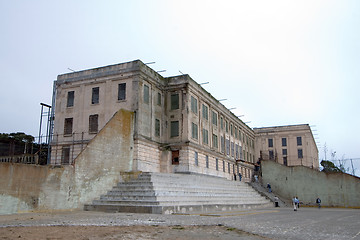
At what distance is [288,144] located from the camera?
6400 cm

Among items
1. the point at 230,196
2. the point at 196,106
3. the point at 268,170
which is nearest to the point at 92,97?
the point at 196,106

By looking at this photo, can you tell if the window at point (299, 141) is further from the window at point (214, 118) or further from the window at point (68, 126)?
the window at point (68, 126)

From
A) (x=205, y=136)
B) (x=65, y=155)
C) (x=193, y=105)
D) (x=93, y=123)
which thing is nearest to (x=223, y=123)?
(x=205, y=136)

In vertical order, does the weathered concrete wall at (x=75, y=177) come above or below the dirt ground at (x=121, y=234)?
above

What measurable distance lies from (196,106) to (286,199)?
51.0ft

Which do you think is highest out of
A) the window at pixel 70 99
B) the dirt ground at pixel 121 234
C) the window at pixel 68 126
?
the window at pixel 70 99

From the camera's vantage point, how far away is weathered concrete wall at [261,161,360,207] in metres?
35.3

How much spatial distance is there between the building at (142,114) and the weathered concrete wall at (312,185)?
9.10 m

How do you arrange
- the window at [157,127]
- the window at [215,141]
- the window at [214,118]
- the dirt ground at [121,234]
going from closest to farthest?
the dirt ground at [121,234], the window at [157,127], the window at [215,141], the window at [214,118]

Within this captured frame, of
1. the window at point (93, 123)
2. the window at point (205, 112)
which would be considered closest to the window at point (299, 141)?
the window at point (205, 112)

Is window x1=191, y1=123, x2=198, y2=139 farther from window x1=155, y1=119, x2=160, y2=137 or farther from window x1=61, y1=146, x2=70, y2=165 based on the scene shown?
window x1=61, y1=146, x2=70, y2=165

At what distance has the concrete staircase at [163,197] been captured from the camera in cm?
1869

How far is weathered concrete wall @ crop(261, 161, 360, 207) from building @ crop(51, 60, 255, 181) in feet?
29.8

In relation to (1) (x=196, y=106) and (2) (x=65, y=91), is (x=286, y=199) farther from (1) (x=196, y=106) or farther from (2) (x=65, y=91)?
(2) (x=65, y=91)
